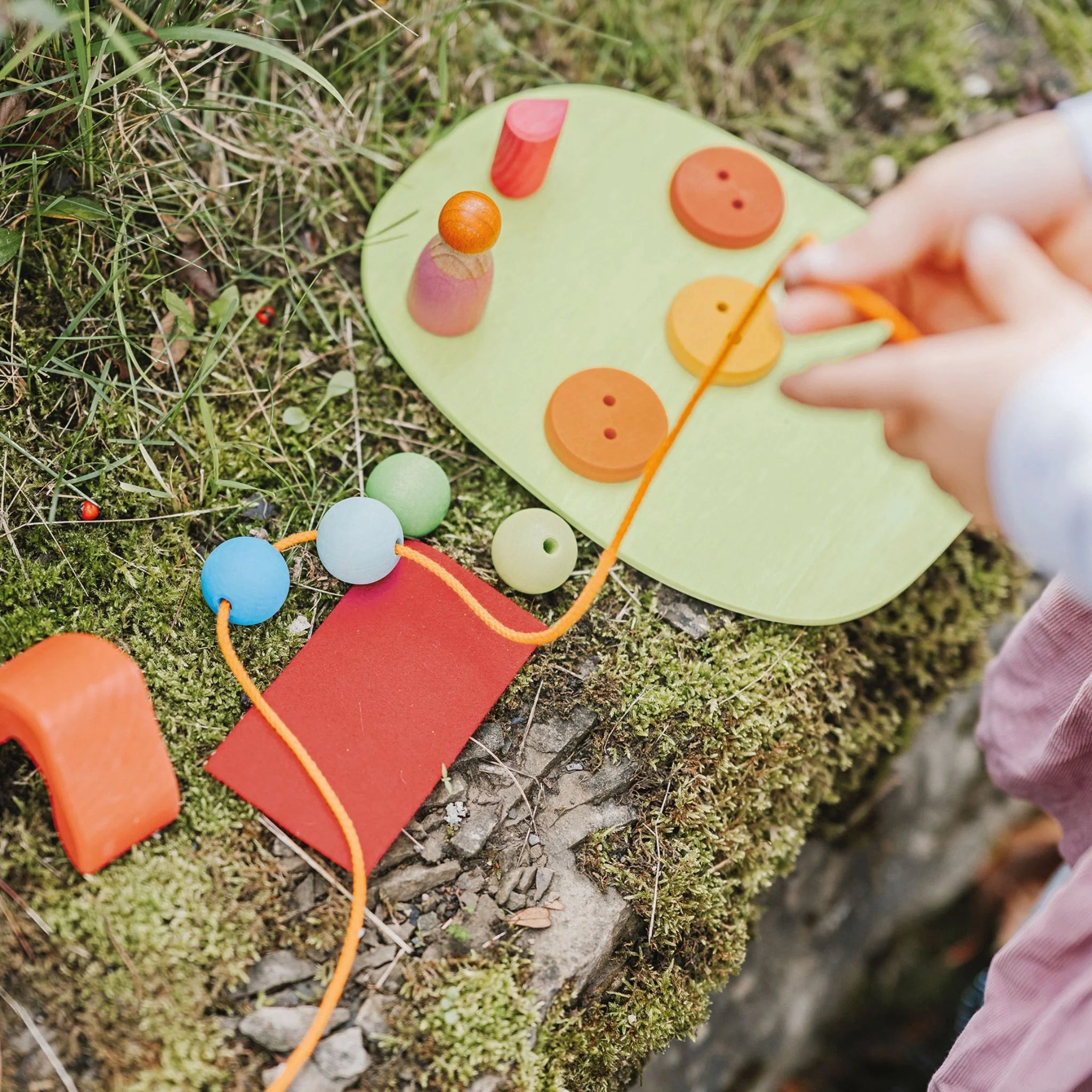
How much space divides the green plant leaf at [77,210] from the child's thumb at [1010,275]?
3.11 ft

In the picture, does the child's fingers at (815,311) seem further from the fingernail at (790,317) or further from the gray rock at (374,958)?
the gray rock at (374,958)

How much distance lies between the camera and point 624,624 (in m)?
1.22

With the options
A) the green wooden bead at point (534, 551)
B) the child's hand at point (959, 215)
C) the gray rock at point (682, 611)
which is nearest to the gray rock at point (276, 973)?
the green wooden bead at point (534, 551)

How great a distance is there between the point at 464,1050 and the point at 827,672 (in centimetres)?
64

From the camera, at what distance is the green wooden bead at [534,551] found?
1150mm

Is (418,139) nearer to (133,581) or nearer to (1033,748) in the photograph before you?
(133,581)

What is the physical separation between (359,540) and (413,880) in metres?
0.37

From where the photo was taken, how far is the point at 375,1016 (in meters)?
0.98

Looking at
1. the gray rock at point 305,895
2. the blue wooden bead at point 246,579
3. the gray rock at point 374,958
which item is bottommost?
the gray rock at point 374,958

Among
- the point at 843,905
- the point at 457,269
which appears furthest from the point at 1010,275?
the point at 843,905

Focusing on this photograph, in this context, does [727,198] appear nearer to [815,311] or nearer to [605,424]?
[605,424]

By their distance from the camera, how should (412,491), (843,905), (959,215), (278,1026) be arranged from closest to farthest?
1. (959,215)
2. (278,1026)
3. (412,491)
4. (843,905)

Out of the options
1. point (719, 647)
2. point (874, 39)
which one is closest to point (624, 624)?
point (719, 647)

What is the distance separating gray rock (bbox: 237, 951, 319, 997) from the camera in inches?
38.2
